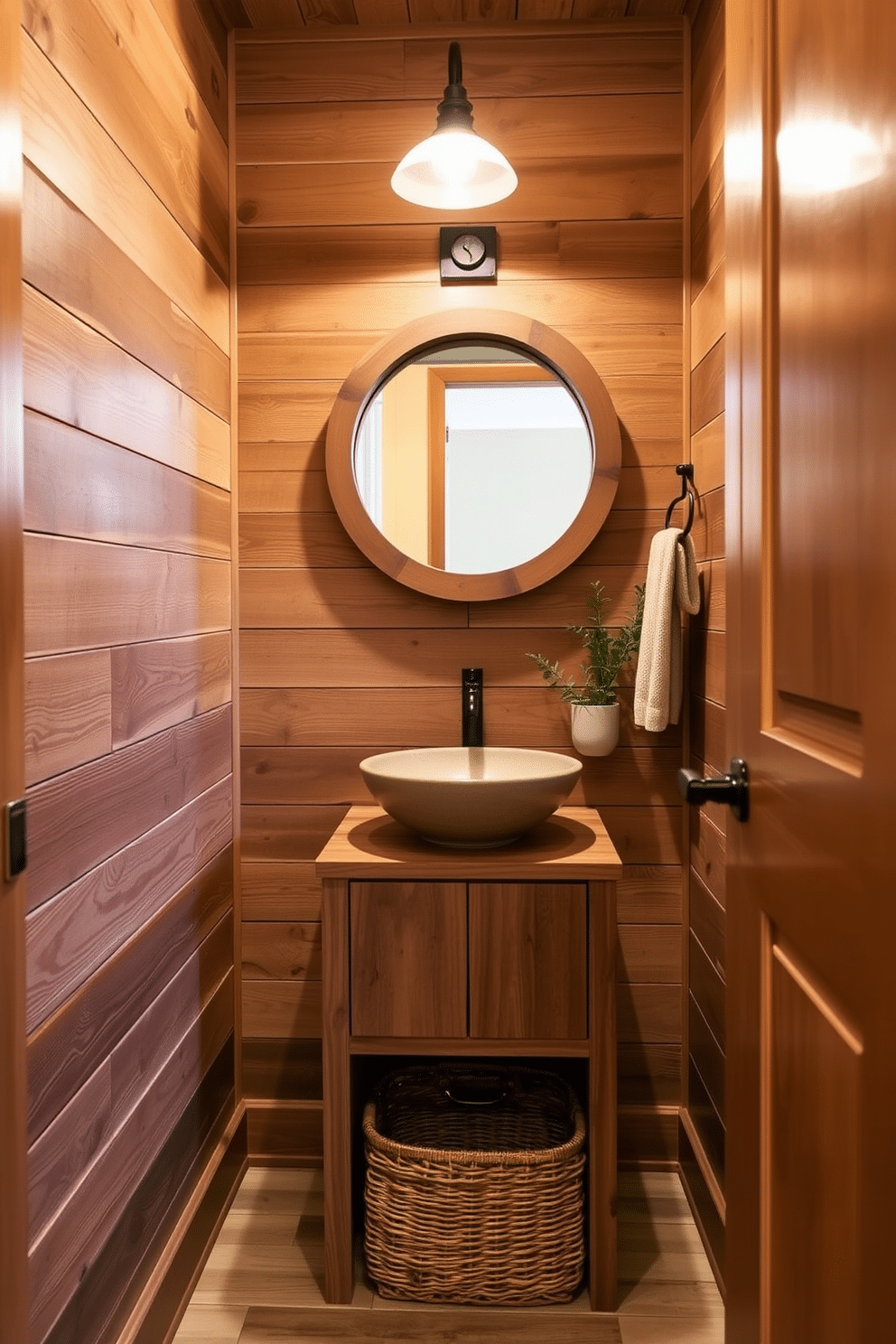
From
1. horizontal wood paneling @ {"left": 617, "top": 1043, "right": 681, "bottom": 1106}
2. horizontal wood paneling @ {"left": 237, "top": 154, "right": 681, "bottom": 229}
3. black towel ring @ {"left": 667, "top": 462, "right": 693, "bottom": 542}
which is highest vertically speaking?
horizontal wood paneling @ {"left": 237, "top": 154, "right": 681, "bottom": 229}

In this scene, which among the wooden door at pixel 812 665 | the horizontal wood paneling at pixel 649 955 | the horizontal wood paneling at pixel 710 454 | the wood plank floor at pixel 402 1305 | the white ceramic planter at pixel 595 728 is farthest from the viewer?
the horizontal wood paneling at pixel 649 955

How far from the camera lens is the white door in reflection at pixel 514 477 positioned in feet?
7.47

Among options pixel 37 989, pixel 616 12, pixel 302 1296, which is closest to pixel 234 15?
pixel 616 12

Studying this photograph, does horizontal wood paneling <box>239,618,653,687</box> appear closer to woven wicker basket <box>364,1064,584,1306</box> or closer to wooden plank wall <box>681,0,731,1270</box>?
wooden plank wall <box>681,0,731,1270</box>

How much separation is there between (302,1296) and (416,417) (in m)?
1.75

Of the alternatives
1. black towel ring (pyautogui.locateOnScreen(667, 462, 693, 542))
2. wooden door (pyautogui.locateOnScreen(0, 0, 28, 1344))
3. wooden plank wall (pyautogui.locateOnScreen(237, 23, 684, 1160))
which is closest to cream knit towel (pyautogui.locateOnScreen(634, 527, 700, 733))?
black towel ring (pyautogui.locateOnScreen(667, 462, 693, 542))

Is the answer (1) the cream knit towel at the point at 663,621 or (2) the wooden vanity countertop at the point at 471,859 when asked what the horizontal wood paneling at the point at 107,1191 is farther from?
(1) the cream knit towel at the point at 663,621

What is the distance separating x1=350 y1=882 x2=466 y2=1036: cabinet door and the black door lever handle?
2.61 ft

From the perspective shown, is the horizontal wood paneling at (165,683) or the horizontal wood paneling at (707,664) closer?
the horizontal wood paneling at (165,683)

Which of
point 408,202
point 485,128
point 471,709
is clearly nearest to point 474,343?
point 408,202

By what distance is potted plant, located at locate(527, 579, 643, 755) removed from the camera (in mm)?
2205

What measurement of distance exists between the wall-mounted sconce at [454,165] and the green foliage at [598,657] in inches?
32.8

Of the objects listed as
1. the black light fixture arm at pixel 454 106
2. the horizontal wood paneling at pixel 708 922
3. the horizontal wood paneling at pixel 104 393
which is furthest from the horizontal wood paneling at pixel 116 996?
the black light fixture arm at pixel 454 106

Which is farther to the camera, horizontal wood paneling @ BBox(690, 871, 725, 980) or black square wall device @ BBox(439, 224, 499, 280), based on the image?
black square wall device @ BBox(439, 224, 499, 280)
